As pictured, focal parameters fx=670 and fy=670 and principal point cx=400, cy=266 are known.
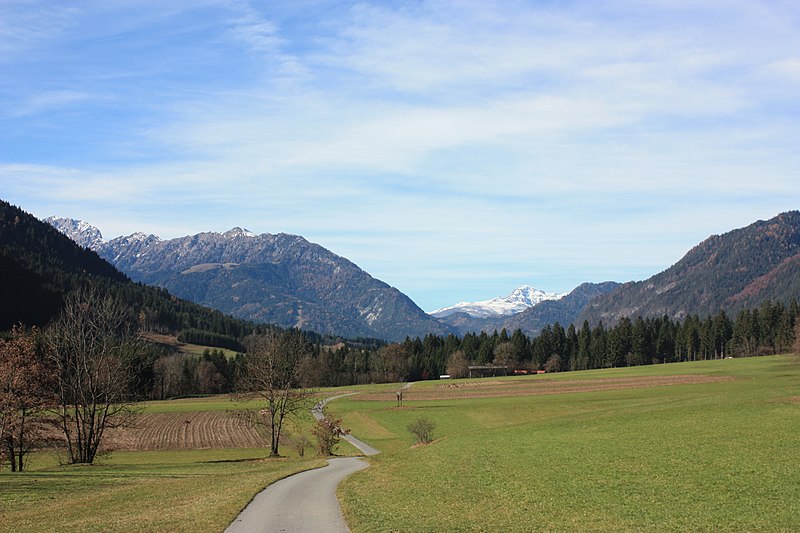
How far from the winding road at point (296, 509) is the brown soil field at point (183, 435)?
44.9 meters

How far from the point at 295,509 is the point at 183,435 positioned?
244 feet

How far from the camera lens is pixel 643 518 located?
2316 centimetres

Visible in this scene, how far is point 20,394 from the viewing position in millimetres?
50719

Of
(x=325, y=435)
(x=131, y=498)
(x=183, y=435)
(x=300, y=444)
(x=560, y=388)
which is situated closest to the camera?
(x=131, y=498)

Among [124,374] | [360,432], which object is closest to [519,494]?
[124,374]

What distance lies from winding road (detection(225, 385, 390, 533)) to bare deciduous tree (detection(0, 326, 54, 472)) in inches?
946

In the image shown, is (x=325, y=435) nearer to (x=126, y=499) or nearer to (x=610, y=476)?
(x=126, y=499)

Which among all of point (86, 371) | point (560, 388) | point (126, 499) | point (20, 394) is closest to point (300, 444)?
point (86, 371)

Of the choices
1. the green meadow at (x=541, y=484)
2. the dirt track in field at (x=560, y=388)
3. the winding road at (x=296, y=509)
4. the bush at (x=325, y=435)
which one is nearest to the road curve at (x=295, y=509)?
the winding road at (x=296, y=509)

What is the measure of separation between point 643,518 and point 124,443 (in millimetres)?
81475

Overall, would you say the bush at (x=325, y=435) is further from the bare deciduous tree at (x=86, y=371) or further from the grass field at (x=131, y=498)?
the bare deciduous tree at (x=86, y=371)

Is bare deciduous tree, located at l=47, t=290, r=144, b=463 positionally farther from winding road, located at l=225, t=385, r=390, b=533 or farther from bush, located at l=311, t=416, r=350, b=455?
winding road, located at l=225, t=385, r=390, b=533

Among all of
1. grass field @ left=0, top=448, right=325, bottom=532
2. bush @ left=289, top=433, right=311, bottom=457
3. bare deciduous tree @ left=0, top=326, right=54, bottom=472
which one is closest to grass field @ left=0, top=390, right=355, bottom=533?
grass field @ left=0, top=448, right=325, bottom=532

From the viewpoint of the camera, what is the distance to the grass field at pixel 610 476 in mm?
23141
